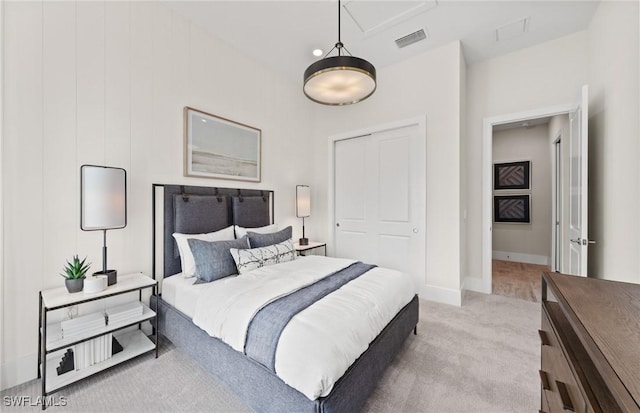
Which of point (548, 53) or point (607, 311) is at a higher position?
point (548, 53)

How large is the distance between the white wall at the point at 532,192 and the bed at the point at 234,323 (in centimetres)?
459

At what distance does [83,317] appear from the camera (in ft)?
6.27

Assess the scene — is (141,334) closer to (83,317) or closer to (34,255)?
(83,317)

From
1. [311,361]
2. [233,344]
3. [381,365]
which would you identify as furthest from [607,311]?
[233,344]

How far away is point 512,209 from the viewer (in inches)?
219

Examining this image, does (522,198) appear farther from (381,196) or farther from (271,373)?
(271,373)

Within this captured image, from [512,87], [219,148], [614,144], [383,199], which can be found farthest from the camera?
[383,199]

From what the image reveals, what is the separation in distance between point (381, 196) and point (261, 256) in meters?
2.13

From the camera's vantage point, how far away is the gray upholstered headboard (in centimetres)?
254

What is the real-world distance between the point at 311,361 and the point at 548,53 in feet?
14.4

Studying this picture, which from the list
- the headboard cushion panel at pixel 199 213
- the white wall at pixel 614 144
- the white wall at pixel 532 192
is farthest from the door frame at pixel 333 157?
the white wall at pixel 532 192

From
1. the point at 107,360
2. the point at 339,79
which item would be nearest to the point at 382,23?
the point at 339,79

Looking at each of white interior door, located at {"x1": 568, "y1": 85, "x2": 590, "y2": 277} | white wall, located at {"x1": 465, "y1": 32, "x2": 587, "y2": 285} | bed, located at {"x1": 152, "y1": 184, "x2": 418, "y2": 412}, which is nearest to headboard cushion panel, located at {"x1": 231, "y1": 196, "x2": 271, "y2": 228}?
bed, located at {"x1": 152, "y1": 184, "x2": 418, "y2": 412}

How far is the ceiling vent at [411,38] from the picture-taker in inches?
120
